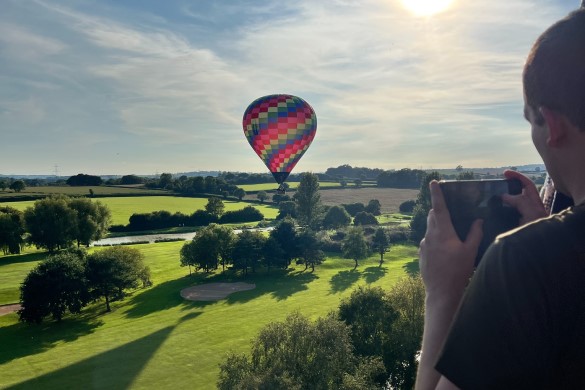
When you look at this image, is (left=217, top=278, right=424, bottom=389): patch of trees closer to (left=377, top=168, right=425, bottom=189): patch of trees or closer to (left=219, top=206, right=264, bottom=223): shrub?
(left=219, top=206, right=264, bottom=223): shrub

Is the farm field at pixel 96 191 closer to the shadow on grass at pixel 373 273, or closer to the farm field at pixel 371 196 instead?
the farm field at pixel 371 196

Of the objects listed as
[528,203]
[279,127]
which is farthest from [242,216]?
[528,203]

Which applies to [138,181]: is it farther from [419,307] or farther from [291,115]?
[419,307]

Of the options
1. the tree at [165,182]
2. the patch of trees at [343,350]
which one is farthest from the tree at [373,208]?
the patch of trees at [343,350]

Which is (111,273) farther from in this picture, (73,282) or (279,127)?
(279,127)

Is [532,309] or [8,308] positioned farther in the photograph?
[8,308]
